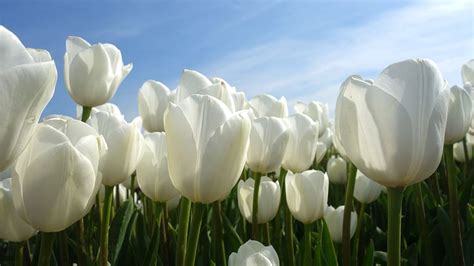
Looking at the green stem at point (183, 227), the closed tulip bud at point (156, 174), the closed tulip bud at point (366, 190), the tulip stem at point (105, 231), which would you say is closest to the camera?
the green stem at point (183, 227)

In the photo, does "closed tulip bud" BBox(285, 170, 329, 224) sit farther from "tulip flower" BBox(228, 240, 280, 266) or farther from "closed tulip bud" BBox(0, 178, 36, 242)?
"closed tulip bud" BBox(0, 178, 36, 242)

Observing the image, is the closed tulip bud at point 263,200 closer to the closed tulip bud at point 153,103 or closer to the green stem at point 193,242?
the closed tulip bud at point 153,103

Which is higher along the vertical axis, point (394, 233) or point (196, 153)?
point (196, 153)

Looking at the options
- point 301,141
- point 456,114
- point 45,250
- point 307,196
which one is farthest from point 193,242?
point 456,114

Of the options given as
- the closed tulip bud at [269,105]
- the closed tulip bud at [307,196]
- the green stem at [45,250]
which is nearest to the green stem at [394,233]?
the green stem at [45,250]

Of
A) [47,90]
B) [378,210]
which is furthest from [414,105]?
[378,210]

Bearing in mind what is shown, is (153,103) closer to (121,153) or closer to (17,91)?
(121,153)
